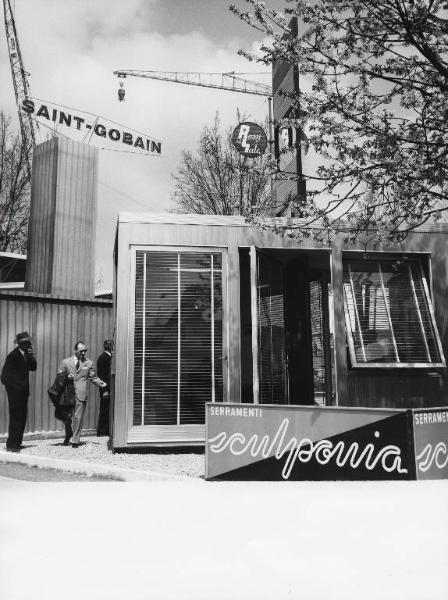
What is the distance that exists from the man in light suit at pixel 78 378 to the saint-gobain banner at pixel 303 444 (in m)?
4.27

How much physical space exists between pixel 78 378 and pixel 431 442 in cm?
612

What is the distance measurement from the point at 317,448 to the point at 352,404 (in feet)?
10.5

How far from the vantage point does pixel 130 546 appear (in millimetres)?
4785

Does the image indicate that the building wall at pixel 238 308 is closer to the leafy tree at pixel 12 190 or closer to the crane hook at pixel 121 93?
the crane hook at pixel 121 93

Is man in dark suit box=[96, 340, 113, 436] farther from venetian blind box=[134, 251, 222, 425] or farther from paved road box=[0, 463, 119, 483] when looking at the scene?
paved road box=[0, 463, 119, 483]

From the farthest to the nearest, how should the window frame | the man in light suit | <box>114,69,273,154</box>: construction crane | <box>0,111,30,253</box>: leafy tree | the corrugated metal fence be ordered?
<box>114,69,273,154</box>: construction crane
<box>0,111,30,253</box>: leafy tree
the corrugated metal fence
the man in light suit
the window frame

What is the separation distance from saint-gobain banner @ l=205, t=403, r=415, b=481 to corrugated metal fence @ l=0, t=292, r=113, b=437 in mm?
6973

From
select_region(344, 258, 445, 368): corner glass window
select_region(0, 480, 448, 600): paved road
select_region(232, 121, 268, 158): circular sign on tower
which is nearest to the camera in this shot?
select_region(0, 480, 448, 600): paved road

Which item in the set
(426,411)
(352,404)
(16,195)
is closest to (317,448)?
(426,411)

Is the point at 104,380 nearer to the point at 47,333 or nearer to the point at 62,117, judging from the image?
the point at 47,333

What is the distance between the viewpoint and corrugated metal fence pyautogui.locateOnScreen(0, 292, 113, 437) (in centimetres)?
1376

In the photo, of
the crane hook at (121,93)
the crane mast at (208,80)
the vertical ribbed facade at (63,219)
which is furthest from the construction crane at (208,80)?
the vertical ribbed facade at (63,219)

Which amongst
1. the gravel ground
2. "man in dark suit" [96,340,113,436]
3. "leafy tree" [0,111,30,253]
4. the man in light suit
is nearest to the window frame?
the gravel ground

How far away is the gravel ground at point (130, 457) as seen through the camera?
8.62 metres
